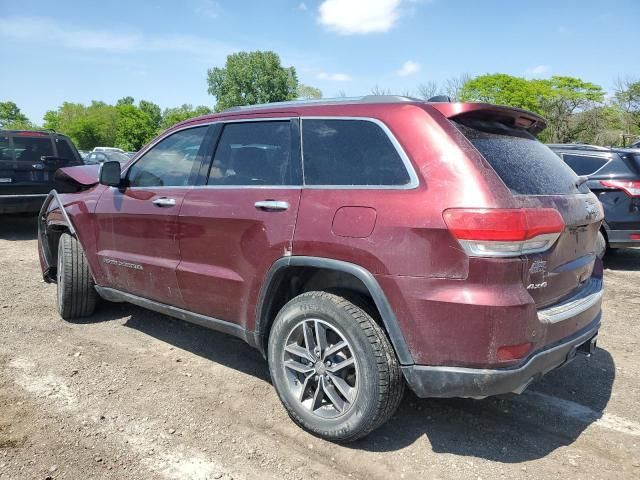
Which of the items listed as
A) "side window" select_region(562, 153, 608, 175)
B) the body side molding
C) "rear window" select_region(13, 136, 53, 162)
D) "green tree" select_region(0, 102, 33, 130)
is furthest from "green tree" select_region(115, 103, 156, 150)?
the body side molding

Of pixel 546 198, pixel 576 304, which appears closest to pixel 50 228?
Result: pixel 546 198

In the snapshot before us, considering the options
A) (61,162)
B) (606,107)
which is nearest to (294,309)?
(61,162)

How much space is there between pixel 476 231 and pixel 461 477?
4.12 feet

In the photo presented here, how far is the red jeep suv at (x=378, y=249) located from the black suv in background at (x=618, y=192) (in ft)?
14.0

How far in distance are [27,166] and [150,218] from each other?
22.1 feet

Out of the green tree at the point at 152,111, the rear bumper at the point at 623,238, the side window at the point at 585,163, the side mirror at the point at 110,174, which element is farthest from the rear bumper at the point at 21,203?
the green tree at the point at 152,111

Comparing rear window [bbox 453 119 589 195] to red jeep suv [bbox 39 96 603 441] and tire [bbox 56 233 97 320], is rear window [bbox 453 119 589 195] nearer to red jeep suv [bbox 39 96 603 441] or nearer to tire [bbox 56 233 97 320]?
red jeep suv [bbox 39 96 603 441]

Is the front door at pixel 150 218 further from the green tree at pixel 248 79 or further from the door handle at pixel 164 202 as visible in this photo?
the green tree at pixel 248 79

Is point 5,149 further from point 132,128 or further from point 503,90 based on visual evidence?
point 132,128

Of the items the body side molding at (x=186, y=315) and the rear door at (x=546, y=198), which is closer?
the rear door at (x=546, y=198)

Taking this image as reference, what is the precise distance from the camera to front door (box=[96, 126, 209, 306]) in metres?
3.67

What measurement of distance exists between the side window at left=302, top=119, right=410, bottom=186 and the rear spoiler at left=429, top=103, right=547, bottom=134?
0.35m

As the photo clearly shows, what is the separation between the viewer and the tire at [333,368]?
2615 millimetres

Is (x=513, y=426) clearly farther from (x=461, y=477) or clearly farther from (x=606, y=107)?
(x=606, y=107)
